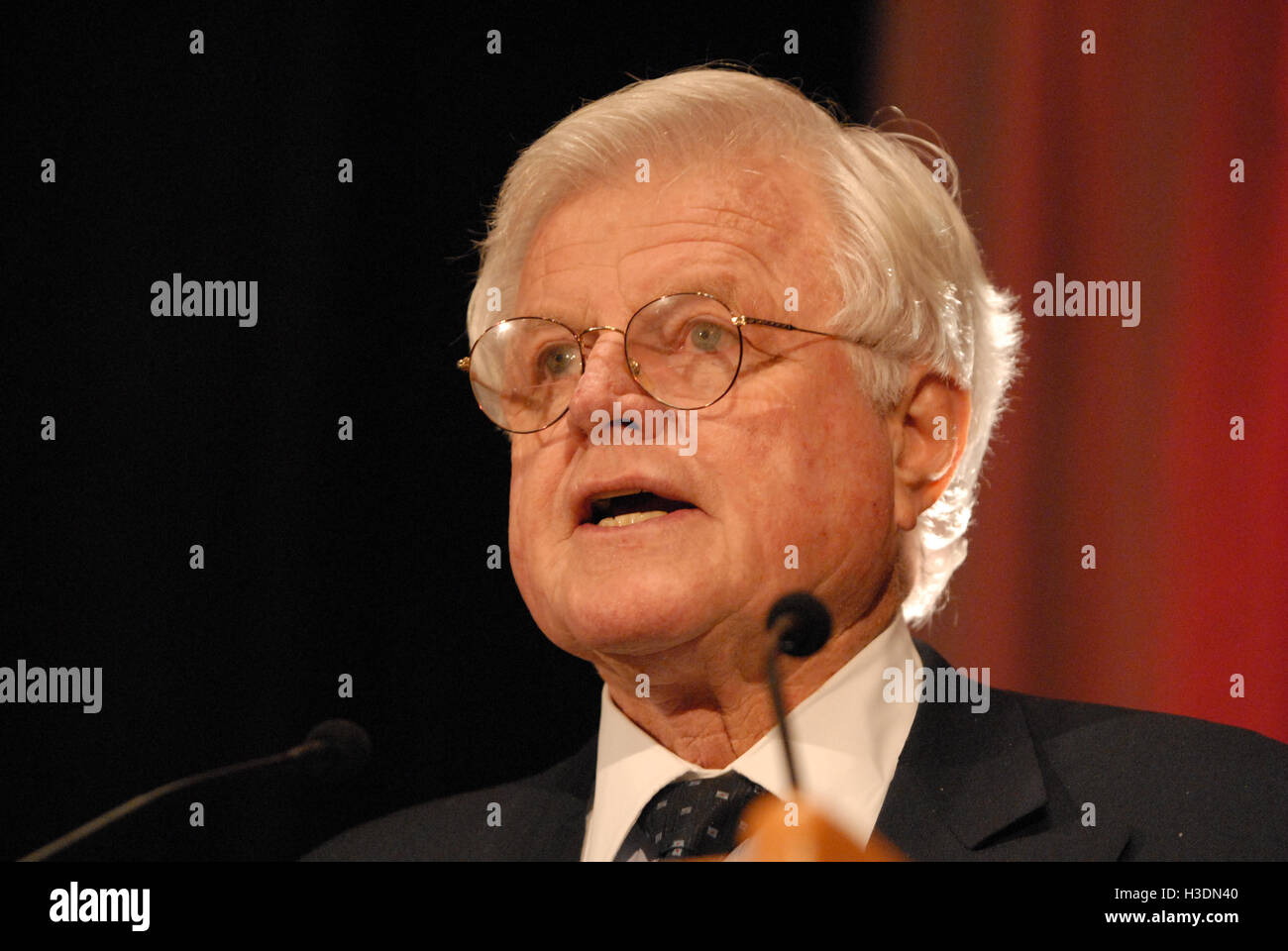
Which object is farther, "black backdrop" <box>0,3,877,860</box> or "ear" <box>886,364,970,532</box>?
"black backdrop" <box>0,3,877,860</box>

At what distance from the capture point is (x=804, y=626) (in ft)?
4.90

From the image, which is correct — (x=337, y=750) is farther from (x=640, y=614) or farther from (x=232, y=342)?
(x=232, y=342)

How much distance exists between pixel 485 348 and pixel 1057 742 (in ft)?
3.14

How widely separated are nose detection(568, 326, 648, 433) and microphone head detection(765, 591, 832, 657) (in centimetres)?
39

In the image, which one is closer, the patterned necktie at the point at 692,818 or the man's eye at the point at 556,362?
the patterned necktie at the point at 692,818

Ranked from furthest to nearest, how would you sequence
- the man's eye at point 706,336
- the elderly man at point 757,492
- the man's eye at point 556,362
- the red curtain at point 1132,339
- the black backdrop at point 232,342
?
the black backdrop at point 232,342
the red curtain at point 1132,339
the man's eye at point 556,362
the man's eye at point 706,336
the elderly man at point 757,492

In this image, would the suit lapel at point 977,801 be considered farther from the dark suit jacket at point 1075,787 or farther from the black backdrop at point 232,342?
the black backdrop at point 232,342

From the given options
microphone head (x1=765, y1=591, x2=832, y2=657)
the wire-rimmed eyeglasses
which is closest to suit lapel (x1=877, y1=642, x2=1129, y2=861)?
microphone head (x1=765, y1=591, x2=832, y2=657)

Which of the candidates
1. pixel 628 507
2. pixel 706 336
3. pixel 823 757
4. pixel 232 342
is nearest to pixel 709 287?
pixel 706 336

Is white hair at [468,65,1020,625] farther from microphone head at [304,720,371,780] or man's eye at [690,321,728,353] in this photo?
microphone head at [304,720,371,780]

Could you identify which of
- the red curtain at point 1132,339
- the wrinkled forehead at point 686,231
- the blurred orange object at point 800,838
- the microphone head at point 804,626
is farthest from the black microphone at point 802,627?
the red curtain at point 1132,339

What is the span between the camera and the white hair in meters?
1.86

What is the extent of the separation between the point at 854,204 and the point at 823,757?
0.76m

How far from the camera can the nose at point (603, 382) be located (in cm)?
175
